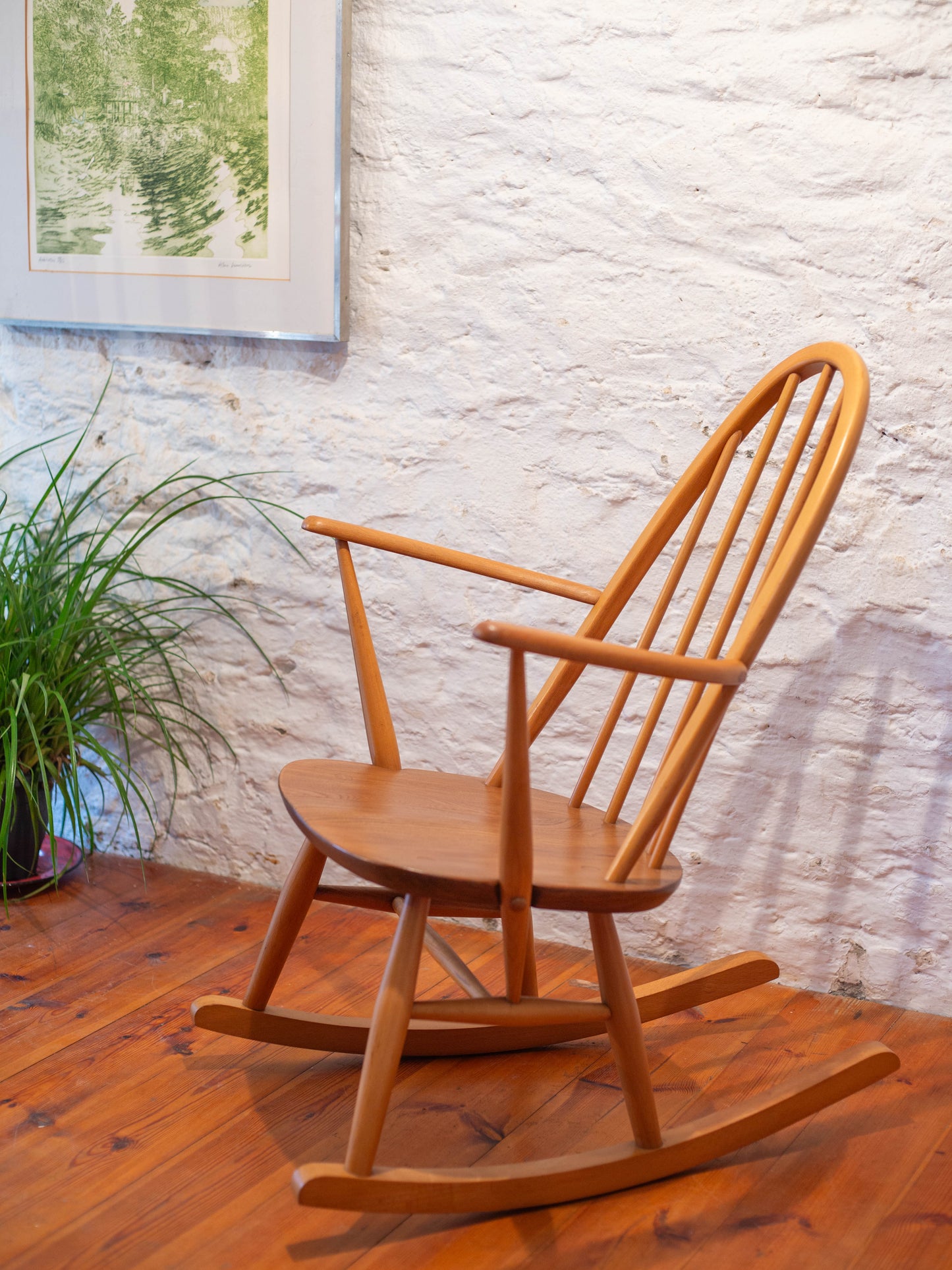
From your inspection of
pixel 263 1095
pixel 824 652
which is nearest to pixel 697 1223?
pixel 263 1095

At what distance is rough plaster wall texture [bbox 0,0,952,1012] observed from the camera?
1.68 metres

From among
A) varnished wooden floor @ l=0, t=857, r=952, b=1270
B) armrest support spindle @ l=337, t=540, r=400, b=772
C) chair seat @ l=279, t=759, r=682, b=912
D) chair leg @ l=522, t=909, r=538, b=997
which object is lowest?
varnished wooden floor @ l=0, t=857, r=952, b=1270

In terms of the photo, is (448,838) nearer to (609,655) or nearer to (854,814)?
(609,655)

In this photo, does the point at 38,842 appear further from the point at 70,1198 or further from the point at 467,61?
the point at 467,61

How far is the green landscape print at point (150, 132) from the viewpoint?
1973 mm

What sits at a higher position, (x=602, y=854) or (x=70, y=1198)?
(x=602, y=854)

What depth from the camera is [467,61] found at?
1856 mm

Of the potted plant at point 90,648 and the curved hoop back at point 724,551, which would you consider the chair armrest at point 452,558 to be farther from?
the potted plant at point 90,648

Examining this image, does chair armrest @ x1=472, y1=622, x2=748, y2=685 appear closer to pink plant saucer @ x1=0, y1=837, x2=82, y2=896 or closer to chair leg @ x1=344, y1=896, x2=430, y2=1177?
chair leg @ x1=344, y1=896, x2=430, y2=1177

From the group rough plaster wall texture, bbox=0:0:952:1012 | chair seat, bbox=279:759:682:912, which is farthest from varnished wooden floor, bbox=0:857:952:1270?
chair seat, bbox=279:759:682:912

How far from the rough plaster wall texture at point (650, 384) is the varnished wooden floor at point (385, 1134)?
0.26 metres

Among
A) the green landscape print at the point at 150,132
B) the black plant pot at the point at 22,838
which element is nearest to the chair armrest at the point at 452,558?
the green landscape print at the point at 150,132

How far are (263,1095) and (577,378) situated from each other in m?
1.17

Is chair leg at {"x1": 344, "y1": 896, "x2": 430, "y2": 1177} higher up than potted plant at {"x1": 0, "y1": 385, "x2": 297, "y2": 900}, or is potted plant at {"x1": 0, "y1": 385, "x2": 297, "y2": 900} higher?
potted plant at {"x1": 0, "y1": 385, "x2": 297, "y2": 900}
